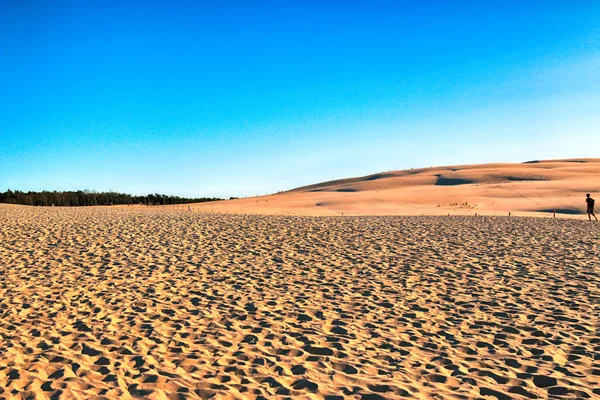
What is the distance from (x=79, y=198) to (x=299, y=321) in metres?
60.6

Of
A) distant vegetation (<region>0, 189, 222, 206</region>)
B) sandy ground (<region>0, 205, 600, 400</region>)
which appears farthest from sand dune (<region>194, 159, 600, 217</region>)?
sandy ground (<region>0, 205, 600, 400</region>)

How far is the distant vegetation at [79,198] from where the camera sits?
190 ft

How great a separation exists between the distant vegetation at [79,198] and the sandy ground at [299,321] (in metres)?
46.5

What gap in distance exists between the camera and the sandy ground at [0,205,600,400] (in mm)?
5758

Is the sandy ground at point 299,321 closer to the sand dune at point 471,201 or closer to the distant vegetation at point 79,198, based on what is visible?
the sand dune at point 471,201

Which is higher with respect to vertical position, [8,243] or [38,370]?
[8,243]

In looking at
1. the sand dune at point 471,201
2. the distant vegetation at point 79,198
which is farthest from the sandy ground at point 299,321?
the distant vegetation at point 79,198

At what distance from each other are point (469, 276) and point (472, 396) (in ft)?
22.2

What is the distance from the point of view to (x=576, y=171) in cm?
7175

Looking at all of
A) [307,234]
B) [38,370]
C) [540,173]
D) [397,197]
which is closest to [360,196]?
[397,197]

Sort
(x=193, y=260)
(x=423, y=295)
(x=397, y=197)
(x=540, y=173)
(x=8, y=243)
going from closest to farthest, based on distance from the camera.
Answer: (x=423, y=295)
(x=193, y=260)
(x=8, y=243)
(x=397, y=197)
(x=540, y=173)

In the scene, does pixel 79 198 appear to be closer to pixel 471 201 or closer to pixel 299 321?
pixel 471 201

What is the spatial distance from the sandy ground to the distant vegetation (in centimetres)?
4646

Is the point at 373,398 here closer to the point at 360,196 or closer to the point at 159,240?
the point at 159,240
